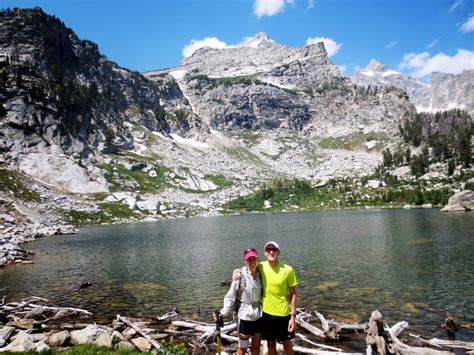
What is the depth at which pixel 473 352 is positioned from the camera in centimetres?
1634

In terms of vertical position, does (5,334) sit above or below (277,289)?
below

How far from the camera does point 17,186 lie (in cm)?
13750

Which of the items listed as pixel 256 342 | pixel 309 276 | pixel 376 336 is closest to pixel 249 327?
pixel 256 342

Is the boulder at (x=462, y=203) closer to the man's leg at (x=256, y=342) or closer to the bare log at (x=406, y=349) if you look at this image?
the bare log at (x=406, y=349)

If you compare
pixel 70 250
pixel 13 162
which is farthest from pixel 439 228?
pixel 13 162

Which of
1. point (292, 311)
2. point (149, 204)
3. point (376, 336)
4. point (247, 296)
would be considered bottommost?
point (376, 336)

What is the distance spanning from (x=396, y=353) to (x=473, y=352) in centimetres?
399

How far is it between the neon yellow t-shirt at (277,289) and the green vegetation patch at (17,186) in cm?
13827

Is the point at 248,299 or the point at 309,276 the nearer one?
the point at 248,299

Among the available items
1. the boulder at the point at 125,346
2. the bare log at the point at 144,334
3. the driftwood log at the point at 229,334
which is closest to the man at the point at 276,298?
the driftwood log at the point at 229,334

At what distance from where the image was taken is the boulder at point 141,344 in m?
18.0

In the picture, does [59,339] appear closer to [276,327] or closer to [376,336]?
[276,327]

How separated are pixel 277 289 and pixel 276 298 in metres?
0.32

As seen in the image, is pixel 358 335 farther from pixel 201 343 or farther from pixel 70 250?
pixel 70 250
